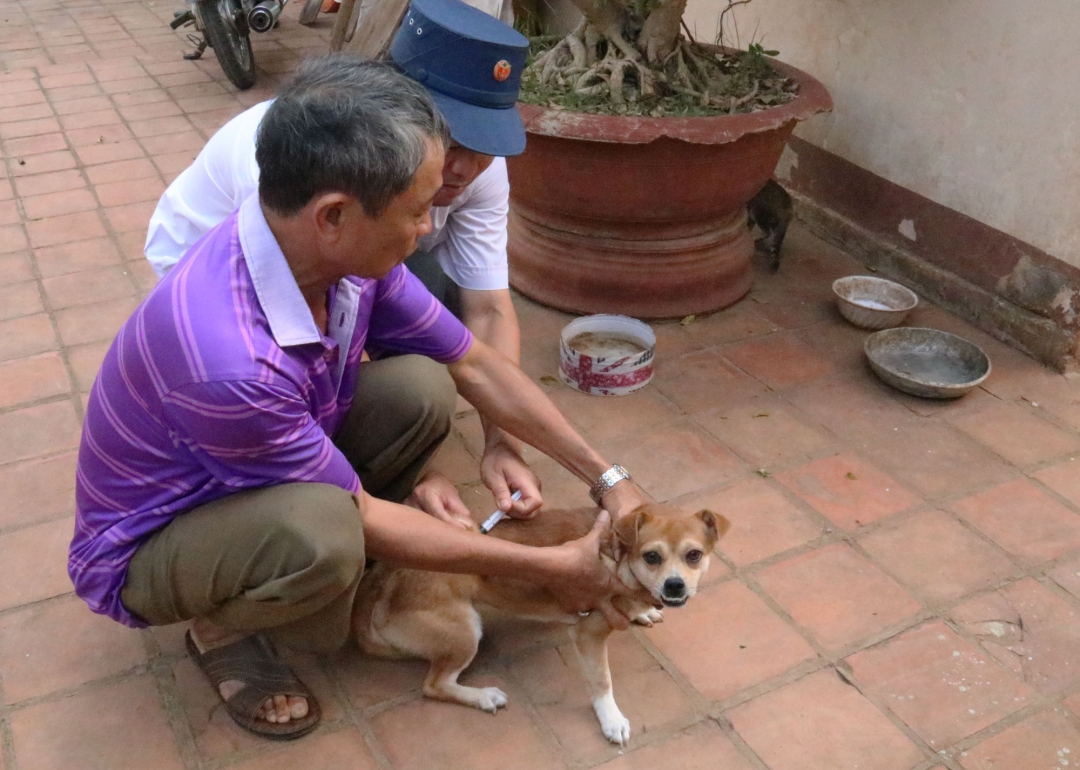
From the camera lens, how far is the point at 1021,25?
3236 millimetres

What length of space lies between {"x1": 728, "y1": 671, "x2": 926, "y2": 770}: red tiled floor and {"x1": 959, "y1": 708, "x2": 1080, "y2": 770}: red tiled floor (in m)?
0.13

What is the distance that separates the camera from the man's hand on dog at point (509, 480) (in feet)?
7.23

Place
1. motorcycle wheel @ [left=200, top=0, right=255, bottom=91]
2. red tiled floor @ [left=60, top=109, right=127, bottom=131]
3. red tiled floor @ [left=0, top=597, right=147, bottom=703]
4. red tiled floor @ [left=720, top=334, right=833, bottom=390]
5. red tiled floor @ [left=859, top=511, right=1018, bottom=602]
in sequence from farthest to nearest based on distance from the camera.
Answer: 1. motorcycle wheel @ [left=200, top=0, right=255, bottom=91]
2. red tiled floor @ [left=60, top=109, right=127, bottom=131]
3. red tiled floor @ [left=720, top=334, right=833, bottom=390]
4. red tiled floor @ [left=859, top=511, right=1018, bottom=602]
5. red tiled floor @ [left=0, top=597, right=147, bottom=703]

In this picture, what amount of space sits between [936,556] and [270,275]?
1944 millimetres

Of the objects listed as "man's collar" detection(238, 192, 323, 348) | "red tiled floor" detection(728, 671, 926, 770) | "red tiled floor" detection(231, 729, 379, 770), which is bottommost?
"red tiled floor" detection(231, 729, 379, 770)

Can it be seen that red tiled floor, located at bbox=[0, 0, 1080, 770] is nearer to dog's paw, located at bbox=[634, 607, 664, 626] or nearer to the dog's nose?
dog's paw, located at bbox=[634, 607, 664, 626]

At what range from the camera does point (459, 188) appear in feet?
6.89

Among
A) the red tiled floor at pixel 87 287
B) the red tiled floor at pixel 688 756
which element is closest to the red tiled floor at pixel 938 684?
the red tiled floor at pixel 688 756

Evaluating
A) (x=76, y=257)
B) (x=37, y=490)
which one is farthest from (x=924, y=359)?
(x=76, y=257)

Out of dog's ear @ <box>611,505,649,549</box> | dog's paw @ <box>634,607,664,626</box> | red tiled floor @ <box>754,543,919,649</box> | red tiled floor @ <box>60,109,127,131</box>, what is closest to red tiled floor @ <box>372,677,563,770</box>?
dog's paw @ <box>634,607,664,626</box>

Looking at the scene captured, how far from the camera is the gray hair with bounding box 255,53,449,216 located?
A: 56.4 inches

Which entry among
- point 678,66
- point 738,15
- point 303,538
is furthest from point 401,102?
point 738,15

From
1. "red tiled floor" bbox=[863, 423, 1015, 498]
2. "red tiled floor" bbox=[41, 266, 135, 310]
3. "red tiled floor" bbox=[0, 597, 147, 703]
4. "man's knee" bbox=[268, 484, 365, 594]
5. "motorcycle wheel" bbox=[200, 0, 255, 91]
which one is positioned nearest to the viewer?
"man's knee" bbox=[268, 484, 365, 594]

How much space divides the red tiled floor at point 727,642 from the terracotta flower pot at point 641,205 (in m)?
1.53
